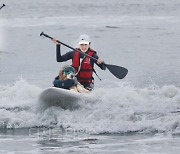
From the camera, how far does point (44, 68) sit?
24.1m

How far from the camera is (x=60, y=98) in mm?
15227

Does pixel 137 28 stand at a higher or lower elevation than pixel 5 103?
higher

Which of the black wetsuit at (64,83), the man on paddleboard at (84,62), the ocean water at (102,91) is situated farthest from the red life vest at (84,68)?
the black wetsuit at (64,83)

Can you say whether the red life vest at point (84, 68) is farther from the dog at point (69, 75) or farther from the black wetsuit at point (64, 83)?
the black wetsuit at point (64, 83)

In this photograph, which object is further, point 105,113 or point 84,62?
point 84,62

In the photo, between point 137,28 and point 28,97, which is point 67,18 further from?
point 28,97

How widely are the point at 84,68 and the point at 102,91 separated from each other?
26.9 inches

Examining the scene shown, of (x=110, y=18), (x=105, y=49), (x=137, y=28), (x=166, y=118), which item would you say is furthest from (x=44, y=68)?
(x=110, y=18)

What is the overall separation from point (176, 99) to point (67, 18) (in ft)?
99.2

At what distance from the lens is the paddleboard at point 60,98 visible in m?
15.0

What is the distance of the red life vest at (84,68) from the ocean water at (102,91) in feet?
1.40

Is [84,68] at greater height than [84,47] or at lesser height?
lesser

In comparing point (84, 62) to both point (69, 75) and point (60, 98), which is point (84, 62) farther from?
point (60, 98)

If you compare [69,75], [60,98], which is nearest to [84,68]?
[69,75]
